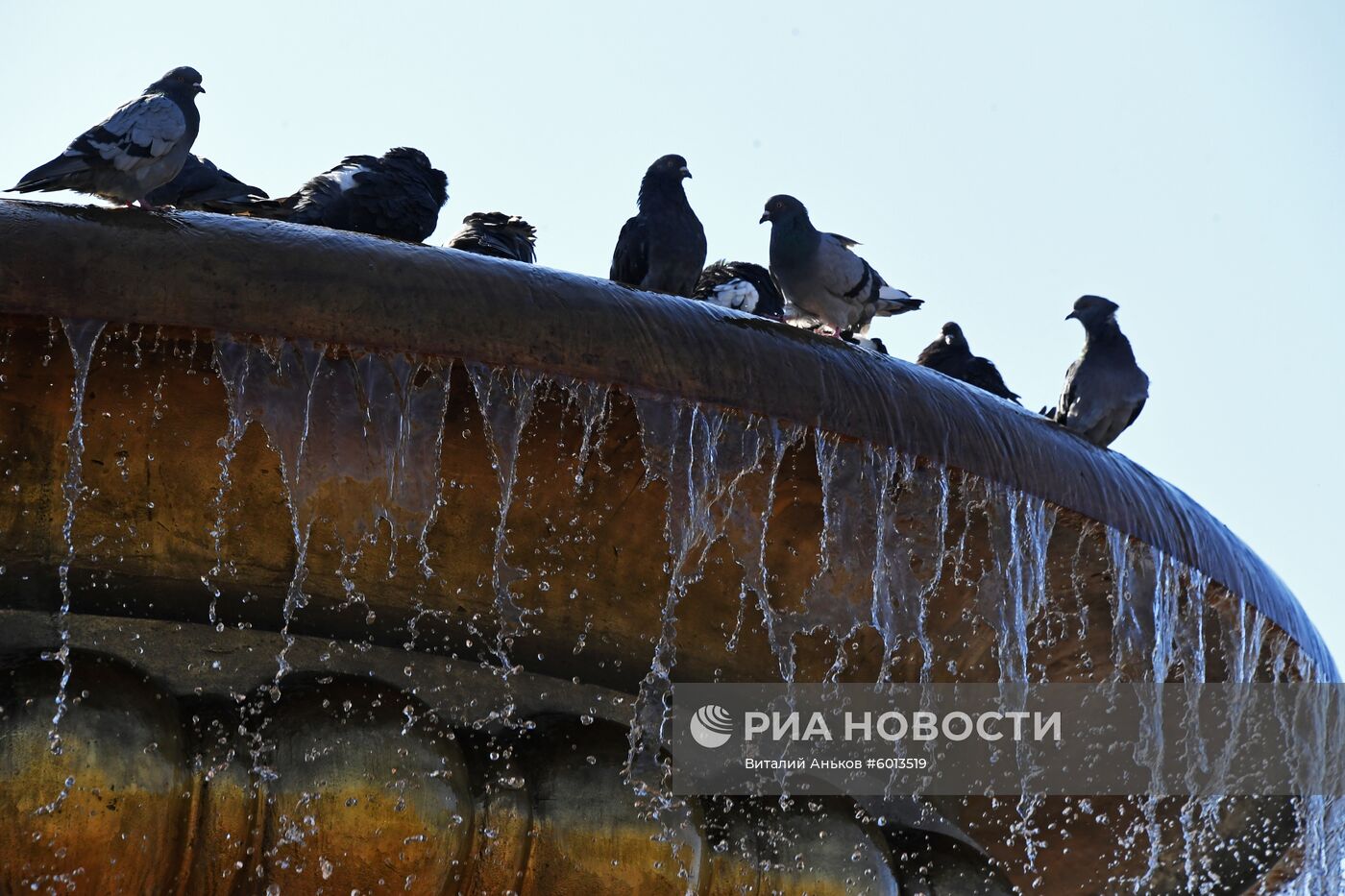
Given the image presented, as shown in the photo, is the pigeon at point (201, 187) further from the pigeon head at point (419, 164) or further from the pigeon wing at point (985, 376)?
the pigeon wing at point (985, 376)

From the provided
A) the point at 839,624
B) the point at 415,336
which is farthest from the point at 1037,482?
the point at 415,336

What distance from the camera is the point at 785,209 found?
28.5 feet

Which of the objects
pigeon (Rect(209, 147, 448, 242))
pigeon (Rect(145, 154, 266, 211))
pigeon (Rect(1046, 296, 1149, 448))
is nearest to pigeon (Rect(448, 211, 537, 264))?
pigeon (Rect(209, 147, 448, 242))

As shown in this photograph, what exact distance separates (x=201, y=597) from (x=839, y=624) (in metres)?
1.92

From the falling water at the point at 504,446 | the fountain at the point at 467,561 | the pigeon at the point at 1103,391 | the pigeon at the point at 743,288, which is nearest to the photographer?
the fountain at the point at 467,561

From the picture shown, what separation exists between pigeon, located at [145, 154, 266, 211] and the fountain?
11.8 feet

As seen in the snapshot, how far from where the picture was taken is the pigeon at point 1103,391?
7762 mm

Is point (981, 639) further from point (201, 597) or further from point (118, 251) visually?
point (118, 251)

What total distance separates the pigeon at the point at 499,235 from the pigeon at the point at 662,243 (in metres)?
0.46

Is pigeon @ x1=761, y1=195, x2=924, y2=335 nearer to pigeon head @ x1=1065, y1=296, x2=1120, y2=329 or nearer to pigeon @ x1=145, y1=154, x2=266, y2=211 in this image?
pigeon head @ x1=1065, y1=296, x2=1120, y2=329

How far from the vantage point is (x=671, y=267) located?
8.05 metres

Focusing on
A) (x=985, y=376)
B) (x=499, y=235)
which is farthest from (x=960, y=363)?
(x=499, y=235)

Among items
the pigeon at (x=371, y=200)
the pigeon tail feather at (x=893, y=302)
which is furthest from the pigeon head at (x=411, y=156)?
the pigeon tail feather at (x=893, y=302)

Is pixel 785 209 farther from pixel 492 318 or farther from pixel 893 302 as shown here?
pixel 492 318
